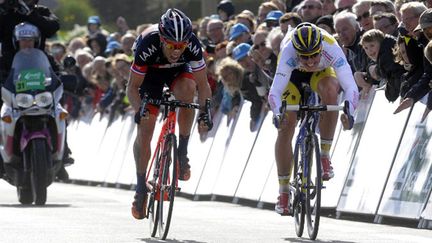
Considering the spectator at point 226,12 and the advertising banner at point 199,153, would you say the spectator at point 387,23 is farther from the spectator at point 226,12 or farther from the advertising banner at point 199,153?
the spectator at point 226,12

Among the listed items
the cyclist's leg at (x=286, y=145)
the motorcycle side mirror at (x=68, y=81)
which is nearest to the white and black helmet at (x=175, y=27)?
the cyclist's leg at (x=286, y=145)

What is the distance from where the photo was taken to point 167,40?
13.0 m

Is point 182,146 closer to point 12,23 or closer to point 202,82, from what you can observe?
point 202,82

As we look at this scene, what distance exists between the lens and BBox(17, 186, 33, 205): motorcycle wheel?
18.2 meters

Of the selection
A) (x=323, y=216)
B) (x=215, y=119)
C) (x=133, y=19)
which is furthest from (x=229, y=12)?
(x=133, y=19)

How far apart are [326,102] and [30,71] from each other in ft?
18.4

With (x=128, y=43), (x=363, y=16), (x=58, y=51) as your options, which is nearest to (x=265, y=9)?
(x=128, y=43)

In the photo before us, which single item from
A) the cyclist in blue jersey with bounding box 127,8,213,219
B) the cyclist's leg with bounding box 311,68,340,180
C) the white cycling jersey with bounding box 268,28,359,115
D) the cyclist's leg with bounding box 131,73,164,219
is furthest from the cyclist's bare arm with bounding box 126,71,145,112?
the cyclist's leg with bounding box 311,68,340,180

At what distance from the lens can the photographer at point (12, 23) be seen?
61.2ft

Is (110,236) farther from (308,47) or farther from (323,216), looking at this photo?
(323,216)

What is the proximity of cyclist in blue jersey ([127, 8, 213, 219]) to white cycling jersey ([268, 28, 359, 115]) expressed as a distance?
620 mm

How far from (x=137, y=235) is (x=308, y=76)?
209cm

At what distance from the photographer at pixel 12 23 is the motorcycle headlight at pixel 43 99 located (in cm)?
89

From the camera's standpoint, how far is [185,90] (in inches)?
531
